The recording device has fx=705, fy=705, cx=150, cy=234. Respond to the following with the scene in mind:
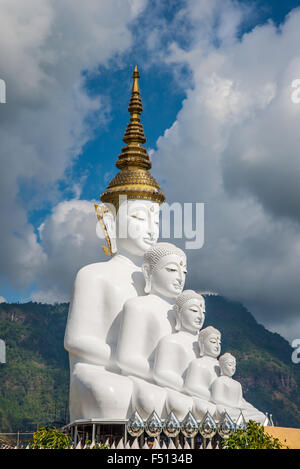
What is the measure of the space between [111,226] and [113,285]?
1.94 meters

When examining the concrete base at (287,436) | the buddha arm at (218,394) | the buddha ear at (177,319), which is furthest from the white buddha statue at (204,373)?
the concrete base at (287,436)

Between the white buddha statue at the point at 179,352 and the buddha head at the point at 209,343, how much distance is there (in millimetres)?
172

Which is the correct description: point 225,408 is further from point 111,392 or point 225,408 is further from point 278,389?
point 278,389

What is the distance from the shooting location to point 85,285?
49.6ft

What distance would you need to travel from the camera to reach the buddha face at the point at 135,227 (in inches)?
639

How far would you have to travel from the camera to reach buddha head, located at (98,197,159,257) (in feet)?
53.3

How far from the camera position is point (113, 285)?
15.2 meters

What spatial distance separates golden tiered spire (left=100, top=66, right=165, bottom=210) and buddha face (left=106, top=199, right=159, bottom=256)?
0.96 ft

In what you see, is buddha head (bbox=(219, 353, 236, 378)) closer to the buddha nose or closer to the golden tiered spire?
the buddha nose

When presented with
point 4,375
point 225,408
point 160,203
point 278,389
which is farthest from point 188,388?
point 278,389

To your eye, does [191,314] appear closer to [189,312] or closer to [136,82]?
[189,312]

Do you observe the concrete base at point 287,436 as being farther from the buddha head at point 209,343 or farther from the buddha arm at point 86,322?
the buddha arm at point 86,322
